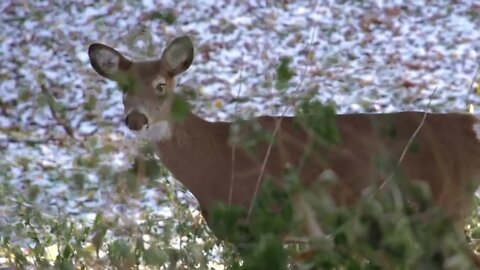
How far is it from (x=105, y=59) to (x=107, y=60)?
1 cm

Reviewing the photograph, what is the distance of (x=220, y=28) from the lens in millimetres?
10117

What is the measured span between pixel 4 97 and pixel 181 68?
4.41 m

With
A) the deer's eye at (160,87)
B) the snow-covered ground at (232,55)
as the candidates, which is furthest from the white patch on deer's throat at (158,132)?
the snow-covered ground at (232,55)

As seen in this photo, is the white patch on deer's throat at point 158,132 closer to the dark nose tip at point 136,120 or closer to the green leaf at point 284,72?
the dark nose tip at point 136,120

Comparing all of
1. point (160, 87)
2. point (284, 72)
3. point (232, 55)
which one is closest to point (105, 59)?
point (160, 87)

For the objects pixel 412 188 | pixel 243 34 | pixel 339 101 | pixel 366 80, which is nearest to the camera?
pixel 412 188

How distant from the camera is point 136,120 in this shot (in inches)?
175

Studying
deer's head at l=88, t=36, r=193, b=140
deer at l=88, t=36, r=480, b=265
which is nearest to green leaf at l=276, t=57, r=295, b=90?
deer's head at l=88, t=36, r=193, b=140

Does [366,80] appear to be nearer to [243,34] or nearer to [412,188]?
[243,34]

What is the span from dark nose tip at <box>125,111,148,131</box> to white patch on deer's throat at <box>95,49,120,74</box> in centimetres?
34

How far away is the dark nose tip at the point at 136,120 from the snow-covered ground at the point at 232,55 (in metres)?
2.37

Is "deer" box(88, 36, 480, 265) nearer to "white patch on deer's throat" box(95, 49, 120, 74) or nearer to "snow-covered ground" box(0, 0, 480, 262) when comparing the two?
"white patch on deer's throat" box(95, 49, 120, 74)

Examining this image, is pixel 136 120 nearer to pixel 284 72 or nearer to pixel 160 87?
pixel 160 87

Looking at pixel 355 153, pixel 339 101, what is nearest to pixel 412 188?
pixel 355 153
